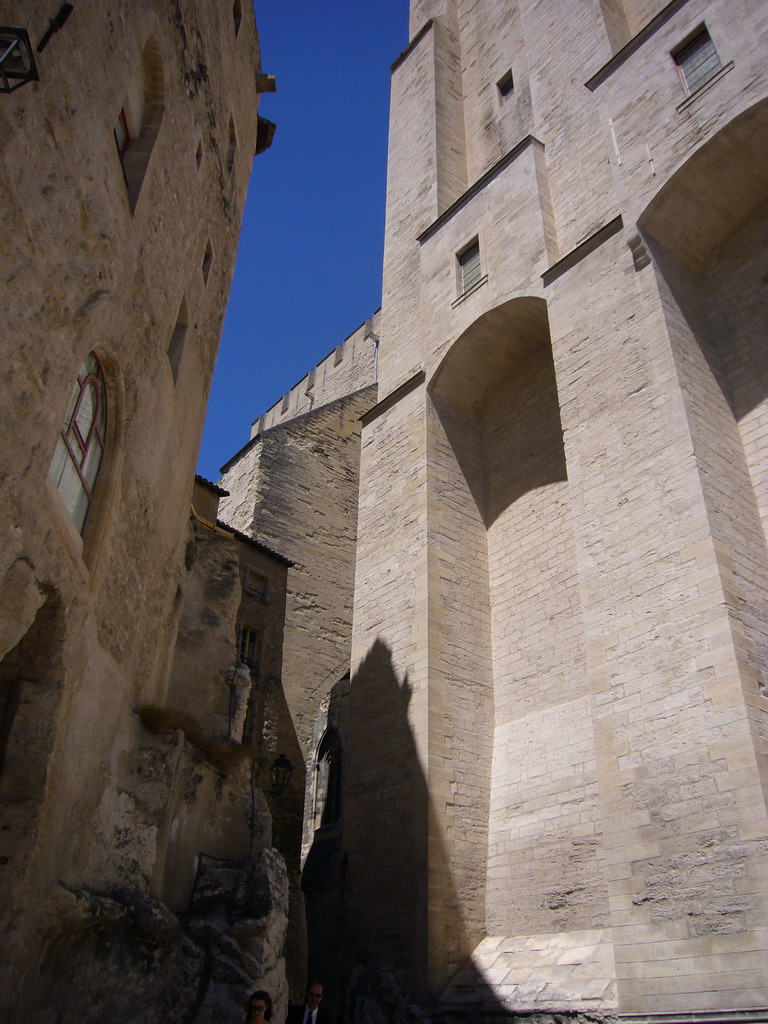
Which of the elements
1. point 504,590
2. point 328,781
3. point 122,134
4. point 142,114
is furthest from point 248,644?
point 122,134

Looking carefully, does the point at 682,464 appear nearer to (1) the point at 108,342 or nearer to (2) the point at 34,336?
(1) the point at 108,342

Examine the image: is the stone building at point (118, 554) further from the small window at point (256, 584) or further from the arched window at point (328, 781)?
the arched window at point (328, 781)

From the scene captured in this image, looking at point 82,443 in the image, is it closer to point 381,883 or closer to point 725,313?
point 381,883

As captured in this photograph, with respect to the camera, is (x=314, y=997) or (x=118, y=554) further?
(x=118, y=554)

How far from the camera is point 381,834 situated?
33.9 ft

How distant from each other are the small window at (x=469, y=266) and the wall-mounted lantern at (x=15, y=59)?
32.1 feet

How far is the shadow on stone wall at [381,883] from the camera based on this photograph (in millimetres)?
9125

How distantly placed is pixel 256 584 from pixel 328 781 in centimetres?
340

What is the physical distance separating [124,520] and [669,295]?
6.77 m

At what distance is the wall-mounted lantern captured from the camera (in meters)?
3.86

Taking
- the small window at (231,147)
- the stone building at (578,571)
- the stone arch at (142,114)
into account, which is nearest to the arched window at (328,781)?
the stone building at (578,571)

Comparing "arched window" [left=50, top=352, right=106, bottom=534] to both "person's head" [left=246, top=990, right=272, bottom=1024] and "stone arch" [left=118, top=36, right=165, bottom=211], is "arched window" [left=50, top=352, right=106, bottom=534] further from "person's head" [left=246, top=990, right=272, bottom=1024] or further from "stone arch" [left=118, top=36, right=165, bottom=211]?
"person's head" [left=246, top=990, right=272, bottom=1024]

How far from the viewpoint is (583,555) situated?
9.20 meters

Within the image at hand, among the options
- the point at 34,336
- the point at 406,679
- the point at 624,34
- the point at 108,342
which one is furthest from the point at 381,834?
the point at 624,34
